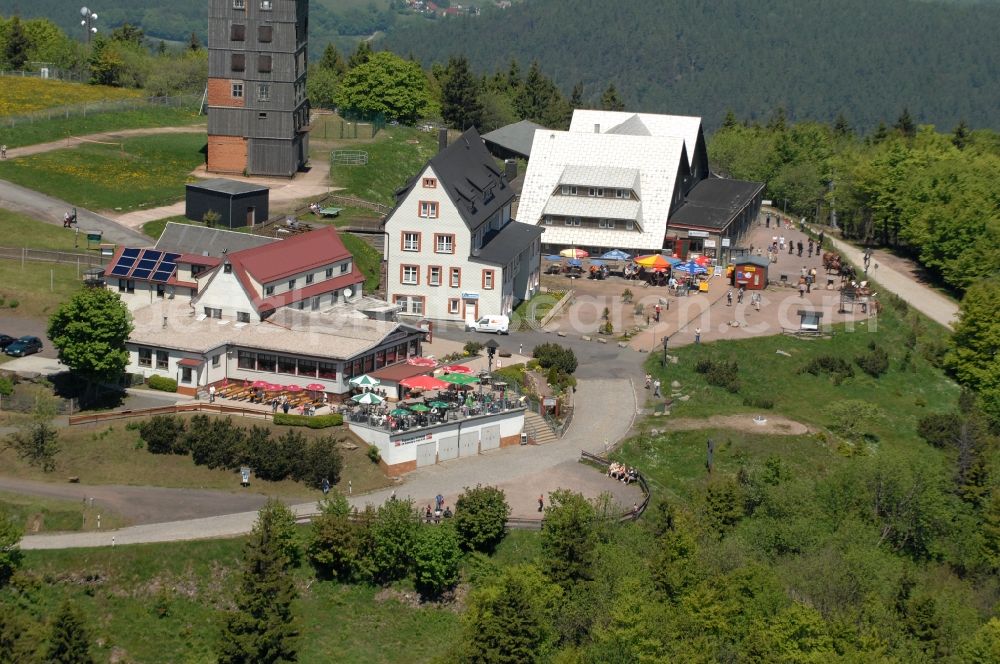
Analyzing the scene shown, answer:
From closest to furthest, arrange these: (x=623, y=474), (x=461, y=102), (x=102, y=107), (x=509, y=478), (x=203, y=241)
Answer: (x=509, y=478) < (x=623, y=474) < (x=203, y=241) < (x=102, y=107) < (x=461, y=102)

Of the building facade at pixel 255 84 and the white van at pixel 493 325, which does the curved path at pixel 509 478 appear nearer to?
the white van at pixel 493 325

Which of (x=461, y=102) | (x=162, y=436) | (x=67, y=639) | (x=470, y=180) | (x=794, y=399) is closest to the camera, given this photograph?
(x=67, y=639)

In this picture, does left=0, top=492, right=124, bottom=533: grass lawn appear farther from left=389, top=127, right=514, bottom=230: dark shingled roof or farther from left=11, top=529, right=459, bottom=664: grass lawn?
left=389, top=127, right=514, bottom=230: dark shingled roof

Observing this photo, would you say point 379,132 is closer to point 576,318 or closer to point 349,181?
point 349,181

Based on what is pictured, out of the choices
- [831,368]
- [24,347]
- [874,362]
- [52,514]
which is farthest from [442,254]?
[52,514]

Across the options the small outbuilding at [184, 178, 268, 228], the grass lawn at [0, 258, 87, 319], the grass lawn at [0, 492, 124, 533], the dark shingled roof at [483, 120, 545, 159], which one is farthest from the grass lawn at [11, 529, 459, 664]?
the dark shingled roof at [483, 120, 545, 159]

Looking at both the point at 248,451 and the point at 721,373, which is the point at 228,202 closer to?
the point at 248,451

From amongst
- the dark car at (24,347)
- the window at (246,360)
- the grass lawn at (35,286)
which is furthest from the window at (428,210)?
the dark car at (24,347)
